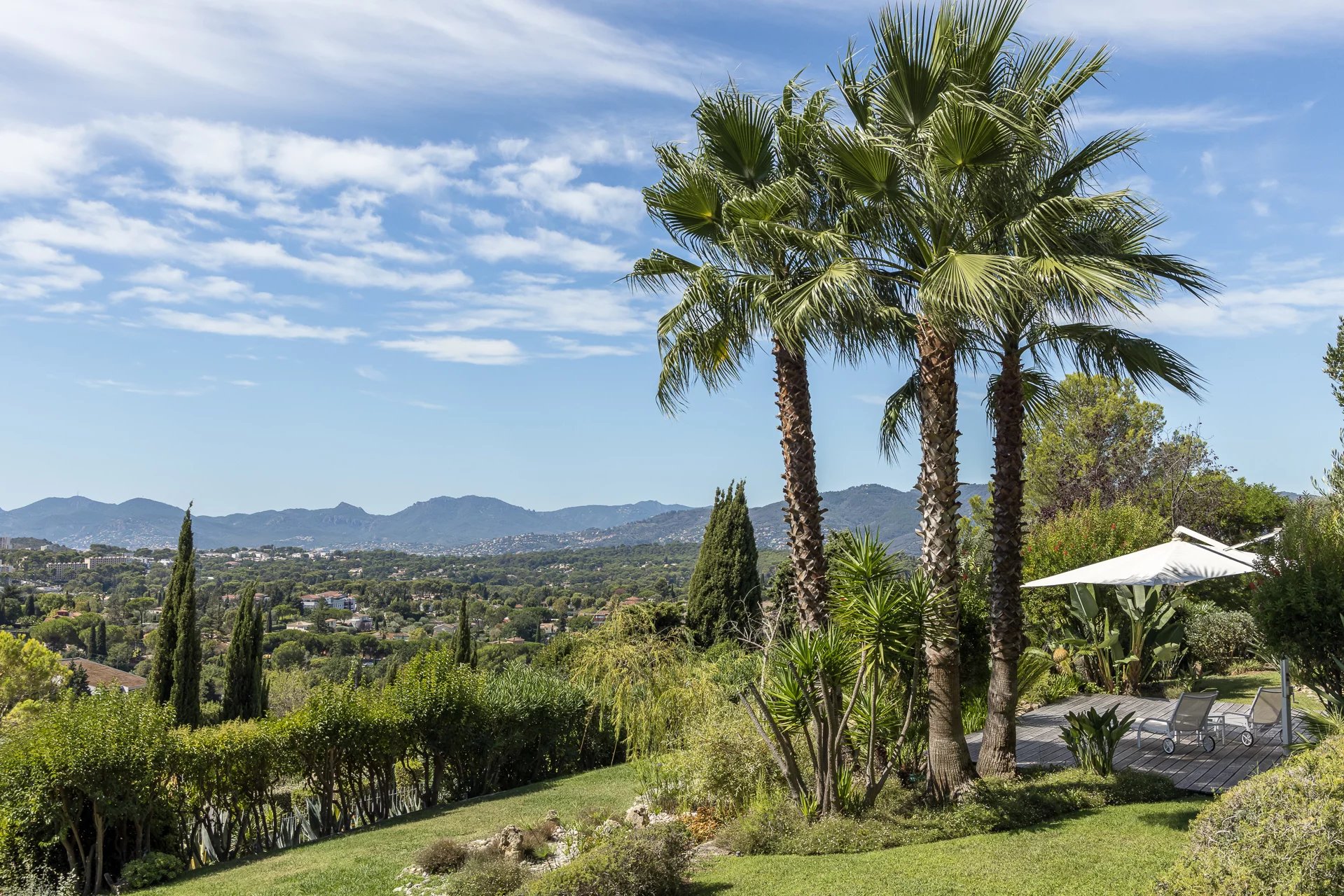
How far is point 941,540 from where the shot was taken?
9000mm

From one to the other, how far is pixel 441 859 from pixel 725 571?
17.1m

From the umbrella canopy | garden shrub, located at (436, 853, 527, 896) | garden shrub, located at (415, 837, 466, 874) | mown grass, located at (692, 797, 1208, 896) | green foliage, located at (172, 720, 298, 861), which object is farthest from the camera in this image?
green foliage, located at (172, 720, 298, 861)

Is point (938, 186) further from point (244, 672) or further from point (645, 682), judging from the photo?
point (244, 672)

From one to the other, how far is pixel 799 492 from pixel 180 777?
30.4 ft

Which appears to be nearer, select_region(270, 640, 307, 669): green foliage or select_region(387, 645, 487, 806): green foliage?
select_region(387, 645, 487, 806): green foliage

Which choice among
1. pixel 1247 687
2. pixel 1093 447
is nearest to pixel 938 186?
pixel 1247 687

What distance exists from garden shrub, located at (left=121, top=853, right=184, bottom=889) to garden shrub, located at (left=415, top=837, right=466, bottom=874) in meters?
4.07

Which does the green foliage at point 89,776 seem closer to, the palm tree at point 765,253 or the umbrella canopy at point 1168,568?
the palm tree at point 765,253

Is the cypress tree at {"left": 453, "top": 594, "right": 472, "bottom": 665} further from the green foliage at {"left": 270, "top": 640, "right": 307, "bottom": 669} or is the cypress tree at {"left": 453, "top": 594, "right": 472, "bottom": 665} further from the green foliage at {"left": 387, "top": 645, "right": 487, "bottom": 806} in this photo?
the green foliage at {"left": 270, "top": 640, "right": 307, "bottom": 669}

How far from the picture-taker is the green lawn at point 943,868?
639 centimetres


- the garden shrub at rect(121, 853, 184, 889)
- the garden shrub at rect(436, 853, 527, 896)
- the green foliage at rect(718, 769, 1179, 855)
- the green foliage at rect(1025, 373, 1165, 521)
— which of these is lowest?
the garden shrub at rect(121, 853, 184, 889)

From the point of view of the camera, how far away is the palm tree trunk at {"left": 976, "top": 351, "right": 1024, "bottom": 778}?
9203 mm

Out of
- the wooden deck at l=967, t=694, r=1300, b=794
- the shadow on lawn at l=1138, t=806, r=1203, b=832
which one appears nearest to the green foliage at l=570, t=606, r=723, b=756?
the wooden deck at l=967, t=694, r=1300, b=794

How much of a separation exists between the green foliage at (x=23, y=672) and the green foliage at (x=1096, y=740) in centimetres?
3467
